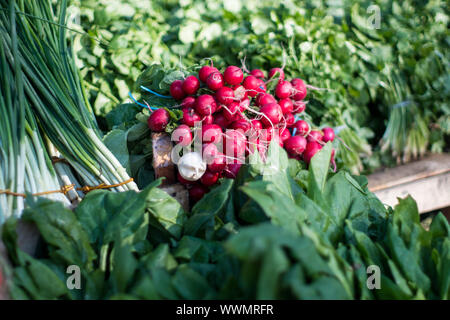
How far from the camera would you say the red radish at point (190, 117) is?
1.29 metres

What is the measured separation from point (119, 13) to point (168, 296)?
1.78 m

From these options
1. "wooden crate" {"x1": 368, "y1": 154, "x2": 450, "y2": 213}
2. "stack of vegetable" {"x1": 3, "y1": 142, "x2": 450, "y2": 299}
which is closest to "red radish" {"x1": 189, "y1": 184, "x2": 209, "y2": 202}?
"stack of vegetable" {"x1": 3, "y1": 142, "x2": 450, "y2": 299}

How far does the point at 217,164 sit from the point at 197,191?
5.2 inches

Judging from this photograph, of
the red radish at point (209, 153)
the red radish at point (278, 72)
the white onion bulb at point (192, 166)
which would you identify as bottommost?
the white onion bulb at point (192, 166)

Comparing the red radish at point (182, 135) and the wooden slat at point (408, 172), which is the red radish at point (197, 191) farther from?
the wooden slat at point (408, 172)

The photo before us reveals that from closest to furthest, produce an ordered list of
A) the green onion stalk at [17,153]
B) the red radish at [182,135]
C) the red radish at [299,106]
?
the green onion stalk at [17,153]
the red radish at [182,135]
the red radish at [299,106]

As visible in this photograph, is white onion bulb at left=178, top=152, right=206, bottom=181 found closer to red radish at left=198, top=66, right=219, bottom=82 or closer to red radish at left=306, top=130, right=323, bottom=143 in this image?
red radish at left=198, top=66, right=219, bottom=82

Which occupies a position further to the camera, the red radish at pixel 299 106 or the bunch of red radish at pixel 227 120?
the red radish at pixel 299 106

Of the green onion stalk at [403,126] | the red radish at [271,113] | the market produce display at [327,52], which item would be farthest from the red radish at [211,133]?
the green onion stalk at [403,126]

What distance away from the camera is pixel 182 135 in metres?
1.25

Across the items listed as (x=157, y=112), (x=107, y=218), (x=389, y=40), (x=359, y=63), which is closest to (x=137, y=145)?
(x=157, y=112)

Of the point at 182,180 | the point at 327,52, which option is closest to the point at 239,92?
the point at 182,180

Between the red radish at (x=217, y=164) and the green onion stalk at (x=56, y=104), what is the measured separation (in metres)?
0.26
